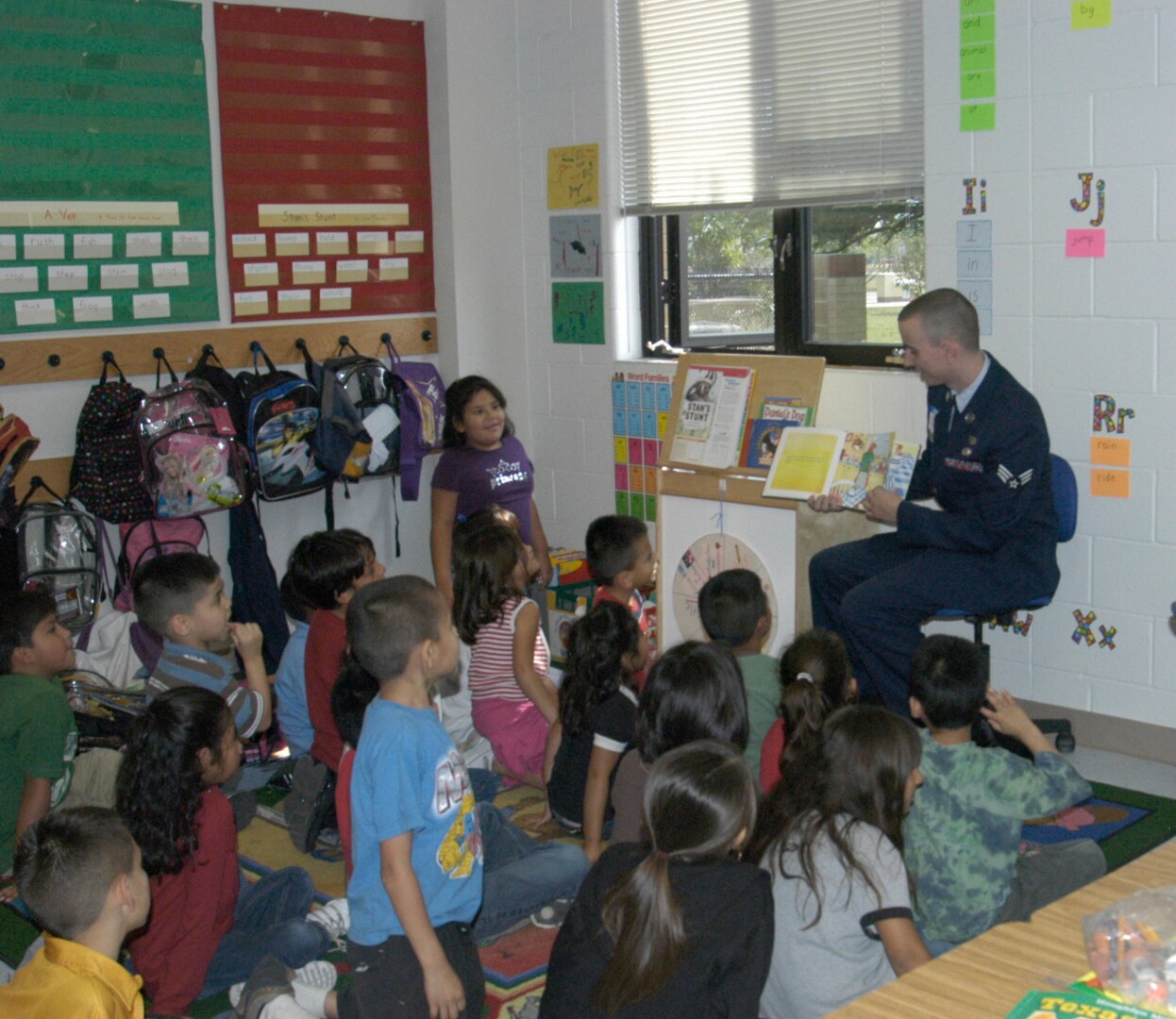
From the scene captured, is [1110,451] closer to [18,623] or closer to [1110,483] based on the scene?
[1110,483]

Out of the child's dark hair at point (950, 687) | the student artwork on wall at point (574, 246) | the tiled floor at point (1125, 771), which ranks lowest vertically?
the tiled floor at point (1125, 771)

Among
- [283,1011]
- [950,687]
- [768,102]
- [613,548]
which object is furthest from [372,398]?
[950,687]

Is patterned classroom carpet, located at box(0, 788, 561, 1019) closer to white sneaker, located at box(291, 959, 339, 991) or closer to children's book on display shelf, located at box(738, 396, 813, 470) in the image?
white sneaker, located at box(291, 959, 339, 991)

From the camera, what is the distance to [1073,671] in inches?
172

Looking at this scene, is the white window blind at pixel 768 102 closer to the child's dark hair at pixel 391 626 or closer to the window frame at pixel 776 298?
the window frame at pixel 776 298

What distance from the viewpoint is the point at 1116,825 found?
379 centimetres

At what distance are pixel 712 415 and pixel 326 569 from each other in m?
1.61

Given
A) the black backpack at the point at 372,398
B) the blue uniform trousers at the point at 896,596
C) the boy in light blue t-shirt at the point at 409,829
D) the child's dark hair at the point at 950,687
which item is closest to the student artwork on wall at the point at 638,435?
the black backpack at the point at 372,398

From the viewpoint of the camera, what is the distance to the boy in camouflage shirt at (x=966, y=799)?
8.51 ft

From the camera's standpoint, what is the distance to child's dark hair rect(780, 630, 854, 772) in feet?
9.63

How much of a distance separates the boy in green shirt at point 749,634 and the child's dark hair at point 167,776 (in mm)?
1206

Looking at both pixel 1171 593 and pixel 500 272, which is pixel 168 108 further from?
pixel 1171 593

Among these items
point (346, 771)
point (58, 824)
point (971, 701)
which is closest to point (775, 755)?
point (971, 701)

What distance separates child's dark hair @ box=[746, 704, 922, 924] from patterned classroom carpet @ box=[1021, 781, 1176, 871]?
1.53 meters
